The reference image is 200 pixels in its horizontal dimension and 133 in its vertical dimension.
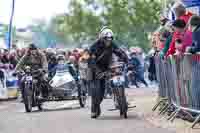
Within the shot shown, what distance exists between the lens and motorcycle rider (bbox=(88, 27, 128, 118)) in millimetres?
15688

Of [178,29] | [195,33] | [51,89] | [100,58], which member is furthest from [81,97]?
[195,33]

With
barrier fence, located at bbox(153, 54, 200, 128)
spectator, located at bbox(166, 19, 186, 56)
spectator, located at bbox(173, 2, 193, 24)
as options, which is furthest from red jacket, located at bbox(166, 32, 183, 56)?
spectator, located at bbox(173, 2, 193, 24)

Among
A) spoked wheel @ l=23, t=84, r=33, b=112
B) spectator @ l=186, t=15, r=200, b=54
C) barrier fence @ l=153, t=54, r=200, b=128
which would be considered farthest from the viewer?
spoked wheel @ l=23, t=84, r=33, b=112

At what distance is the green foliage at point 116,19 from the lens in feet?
193

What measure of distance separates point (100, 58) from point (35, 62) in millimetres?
4398

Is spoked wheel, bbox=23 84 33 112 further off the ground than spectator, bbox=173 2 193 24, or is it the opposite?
spectator, bbox=173 2 193 24

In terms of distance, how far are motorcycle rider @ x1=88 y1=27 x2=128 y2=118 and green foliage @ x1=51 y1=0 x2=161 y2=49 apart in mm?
40998

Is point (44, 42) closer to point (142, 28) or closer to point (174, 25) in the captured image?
point (142, 28)

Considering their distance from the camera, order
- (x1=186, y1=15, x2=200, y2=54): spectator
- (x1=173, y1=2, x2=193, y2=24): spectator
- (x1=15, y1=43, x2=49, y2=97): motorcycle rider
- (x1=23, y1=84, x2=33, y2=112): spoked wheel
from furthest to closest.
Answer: (x1=15, y1=43, x2=49, y2=97): motorcycle rider → (x1=23, y1=84, x2=33, y2=112): spoked wheel → (x1=173, y1=2, x2=193, y2=24): spectator → (x1=186, y1=15, x2=200, y2=54): spectator

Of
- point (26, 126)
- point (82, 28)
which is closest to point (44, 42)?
point (82, 28)

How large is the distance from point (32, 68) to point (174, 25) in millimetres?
7165

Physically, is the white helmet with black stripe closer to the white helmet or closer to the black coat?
the white helmet

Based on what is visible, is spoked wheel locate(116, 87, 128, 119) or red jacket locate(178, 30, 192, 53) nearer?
red jacket locate(178, 30, 192, 53)

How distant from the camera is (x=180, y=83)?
1325cm
